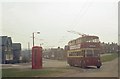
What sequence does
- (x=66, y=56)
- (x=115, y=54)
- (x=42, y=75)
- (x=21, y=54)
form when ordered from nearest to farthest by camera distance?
1. (x=42, y=75)
2. (x=115, y=54)
3. (x=66, y=56)
4. (x=21, y=54)

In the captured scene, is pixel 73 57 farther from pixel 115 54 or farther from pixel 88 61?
pixel 115 54

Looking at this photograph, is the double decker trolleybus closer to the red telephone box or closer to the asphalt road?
the asphalt road

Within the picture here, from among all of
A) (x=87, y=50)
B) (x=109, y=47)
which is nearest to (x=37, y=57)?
(x=87, y=50)

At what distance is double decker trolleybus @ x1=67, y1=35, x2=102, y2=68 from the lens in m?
17.8

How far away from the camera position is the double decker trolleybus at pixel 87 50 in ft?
58.5

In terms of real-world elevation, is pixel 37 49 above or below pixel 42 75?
above

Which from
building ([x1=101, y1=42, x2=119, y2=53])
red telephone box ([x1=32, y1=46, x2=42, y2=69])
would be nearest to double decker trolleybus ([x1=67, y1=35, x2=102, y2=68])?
building ([x1=101, y1=42, x2=119, y2=53])

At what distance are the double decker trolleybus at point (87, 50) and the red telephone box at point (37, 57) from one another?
2358 mm

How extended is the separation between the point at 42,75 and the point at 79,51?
4090 millimetres

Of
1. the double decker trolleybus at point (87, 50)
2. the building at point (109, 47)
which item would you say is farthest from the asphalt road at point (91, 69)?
the building at point (109, 47)

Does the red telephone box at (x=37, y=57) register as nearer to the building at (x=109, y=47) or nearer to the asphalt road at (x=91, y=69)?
the asphalt road at (x=91, y=69)

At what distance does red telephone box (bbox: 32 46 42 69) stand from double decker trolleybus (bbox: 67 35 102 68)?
236 cm

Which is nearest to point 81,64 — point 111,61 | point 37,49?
point 111,61

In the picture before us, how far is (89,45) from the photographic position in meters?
18.0
